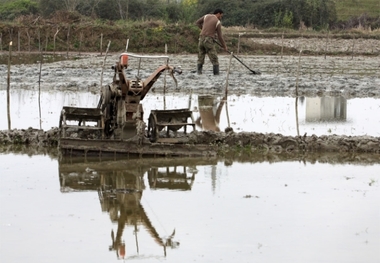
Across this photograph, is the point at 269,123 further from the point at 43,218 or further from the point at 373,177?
the point at 43,218

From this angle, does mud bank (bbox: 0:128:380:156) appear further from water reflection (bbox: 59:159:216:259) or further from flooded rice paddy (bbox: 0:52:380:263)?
water reflection (bbox: 59:159:216:259)

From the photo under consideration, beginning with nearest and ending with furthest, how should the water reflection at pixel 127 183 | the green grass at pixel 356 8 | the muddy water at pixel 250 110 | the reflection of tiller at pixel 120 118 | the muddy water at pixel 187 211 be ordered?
1. the muddy water at pixel 187 211
2. the water reflection at pixel 127 183
3. the reflection of tiller at pixel 120 118
4. the muddy water at pixel 250 110
5. the green grass at pixel 356 8

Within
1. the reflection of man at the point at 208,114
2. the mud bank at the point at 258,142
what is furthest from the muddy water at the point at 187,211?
the reflection of man at the point at 208,114

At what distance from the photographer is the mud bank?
11.8m

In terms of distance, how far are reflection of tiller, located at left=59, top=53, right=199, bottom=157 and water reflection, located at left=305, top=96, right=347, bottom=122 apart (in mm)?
4516

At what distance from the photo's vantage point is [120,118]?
11578mm

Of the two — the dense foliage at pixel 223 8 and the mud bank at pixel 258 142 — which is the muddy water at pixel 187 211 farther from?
the dense foliage at pixel 223 8

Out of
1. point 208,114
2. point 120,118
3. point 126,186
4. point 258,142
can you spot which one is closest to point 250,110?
point 208,114

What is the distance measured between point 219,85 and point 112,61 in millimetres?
10850

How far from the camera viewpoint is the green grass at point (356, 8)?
56803mm

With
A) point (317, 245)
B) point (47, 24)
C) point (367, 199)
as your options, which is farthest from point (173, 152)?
point (47, 24)

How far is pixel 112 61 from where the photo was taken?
3039 centimetres

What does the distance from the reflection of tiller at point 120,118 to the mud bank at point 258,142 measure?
0.41 metres

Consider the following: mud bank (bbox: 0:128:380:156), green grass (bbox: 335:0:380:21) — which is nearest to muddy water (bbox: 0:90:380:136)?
mud bank (bbox: 0:128:380:156)
